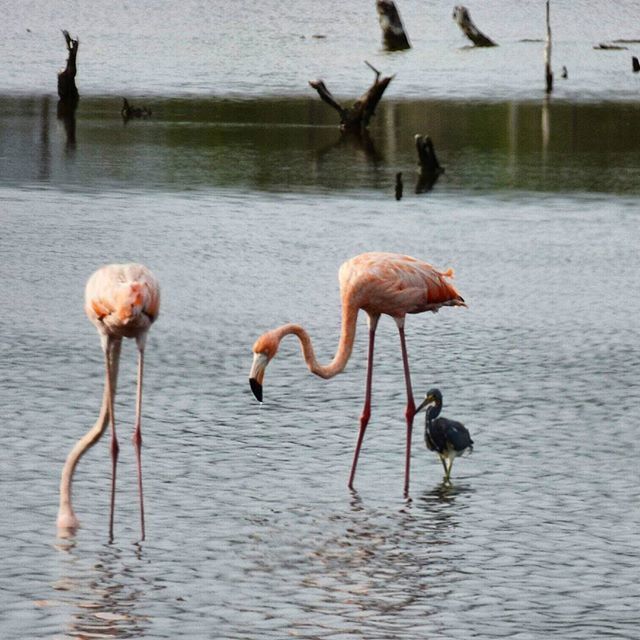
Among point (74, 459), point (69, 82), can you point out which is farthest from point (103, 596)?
point (69, 82)

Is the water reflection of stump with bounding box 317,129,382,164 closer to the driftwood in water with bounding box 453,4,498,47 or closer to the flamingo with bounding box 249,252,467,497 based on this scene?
the flamingo with bounding box 249,252,467,497

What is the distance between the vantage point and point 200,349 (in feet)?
50.7

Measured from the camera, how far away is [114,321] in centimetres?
959

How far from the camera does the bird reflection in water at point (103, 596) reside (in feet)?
26.6

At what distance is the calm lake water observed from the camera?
28.7 ft

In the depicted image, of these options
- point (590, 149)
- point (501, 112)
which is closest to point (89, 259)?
point (590, 149)

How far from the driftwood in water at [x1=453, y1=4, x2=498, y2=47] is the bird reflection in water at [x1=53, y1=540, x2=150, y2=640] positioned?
7339 centimetres

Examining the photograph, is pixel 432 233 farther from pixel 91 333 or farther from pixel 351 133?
pixel 351 133

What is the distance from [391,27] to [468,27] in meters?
4.25

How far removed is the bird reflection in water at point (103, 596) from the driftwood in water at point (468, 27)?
7339cm

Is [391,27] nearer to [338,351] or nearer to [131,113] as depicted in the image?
[131,113]

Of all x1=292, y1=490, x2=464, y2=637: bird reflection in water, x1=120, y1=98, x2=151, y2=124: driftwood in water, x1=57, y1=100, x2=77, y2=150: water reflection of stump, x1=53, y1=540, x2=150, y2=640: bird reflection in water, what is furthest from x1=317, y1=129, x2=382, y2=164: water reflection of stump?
x1=53, y1=540, x2=150, y2=640: bird reflection in water

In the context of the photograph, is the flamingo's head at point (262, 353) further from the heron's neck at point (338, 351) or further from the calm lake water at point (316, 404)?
the calm lake water at point (316, 404)

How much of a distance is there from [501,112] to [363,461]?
1755 inches
